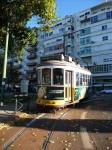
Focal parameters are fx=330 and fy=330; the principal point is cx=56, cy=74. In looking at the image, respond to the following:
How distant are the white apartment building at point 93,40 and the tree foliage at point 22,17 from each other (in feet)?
157

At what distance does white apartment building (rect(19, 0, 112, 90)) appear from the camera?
79438mm

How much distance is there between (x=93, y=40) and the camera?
82875 millimetres

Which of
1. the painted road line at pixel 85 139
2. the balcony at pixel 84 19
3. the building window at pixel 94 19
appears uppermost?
the balcony at pixel 84 19

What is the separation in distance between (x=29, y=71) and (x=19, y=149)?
10516 centimetres

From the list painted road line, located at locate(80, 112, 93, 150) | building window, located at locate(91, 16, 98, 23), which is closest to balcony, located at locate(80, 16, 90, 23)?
building window, located at locate(91, 16, 98, 23)

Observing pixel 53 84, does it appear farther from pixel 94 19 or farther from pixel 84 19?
pixel 84 19

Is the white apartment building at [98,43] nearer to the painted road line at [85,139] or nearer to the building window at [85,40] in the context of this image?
the building window at [85,40]

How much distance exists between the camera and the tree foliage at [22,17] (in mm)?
21547

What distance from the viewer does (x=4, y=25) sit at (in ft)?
76.9

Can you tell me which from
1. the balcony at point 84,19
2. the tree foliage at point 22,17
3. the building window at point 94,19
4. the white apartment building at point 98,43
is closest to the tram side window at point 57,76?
the tree foliage at point 22,17

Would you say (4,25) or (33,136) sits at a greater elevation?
(4,25)

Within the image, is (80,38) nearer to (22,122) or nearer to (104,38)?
(104,38)

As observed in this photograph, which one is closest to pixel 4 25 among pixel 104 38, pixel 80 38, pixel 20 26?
pixel 20 26

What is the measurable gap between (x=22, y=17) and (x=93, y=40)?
6141 centimetres
